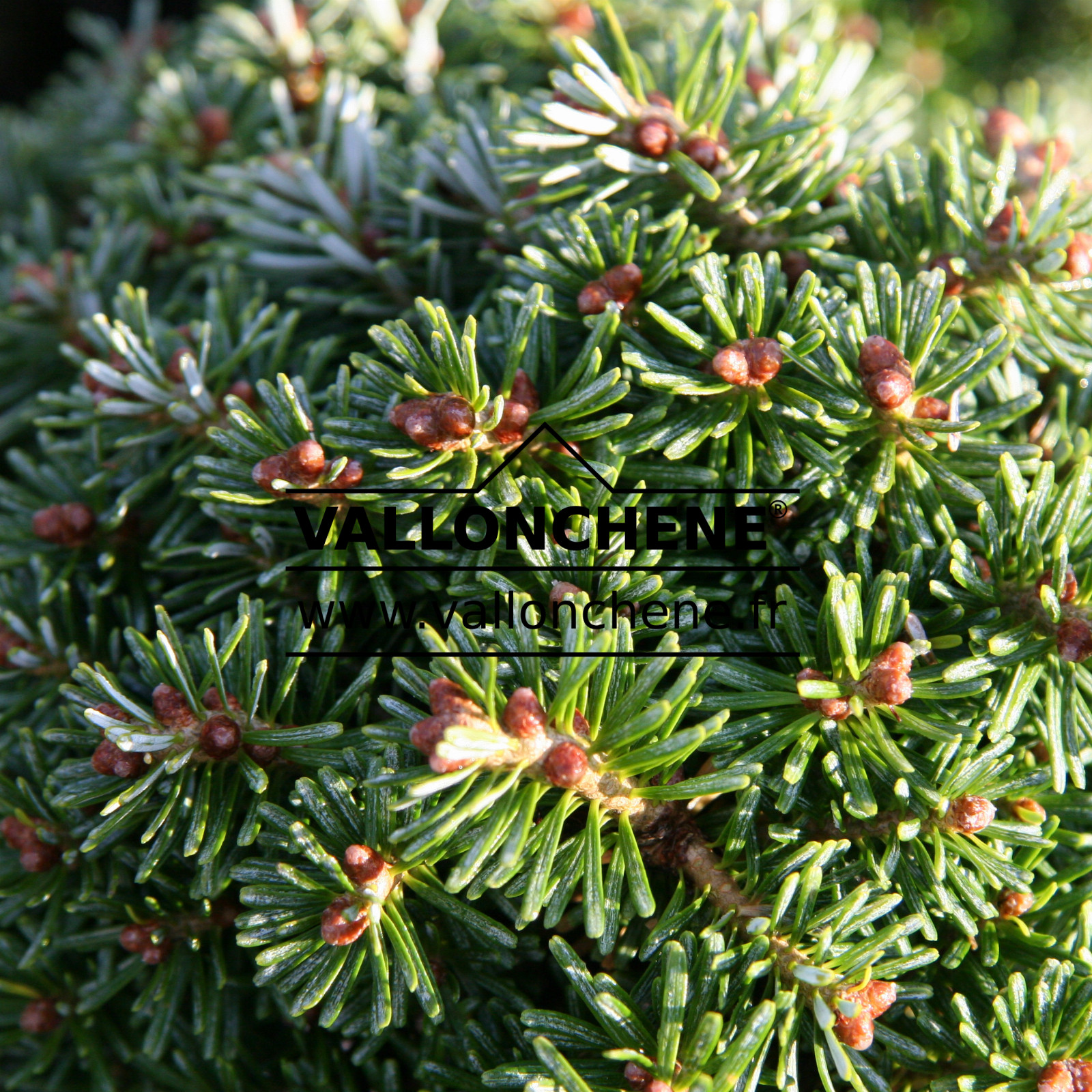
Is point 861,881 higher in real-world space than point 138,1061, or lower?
higher

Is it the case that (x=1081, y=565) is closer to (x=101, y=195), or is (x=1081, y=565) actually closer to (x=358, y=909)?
(x=358, y=909)

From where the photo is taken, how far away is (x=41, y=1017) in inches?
36.4

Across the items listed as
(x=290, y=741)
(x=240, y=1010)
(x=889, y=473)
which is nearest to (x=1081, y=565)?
(x=889, y=473)

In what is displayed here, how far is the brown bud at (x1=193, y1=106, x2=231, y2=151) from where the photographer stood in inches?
53.4

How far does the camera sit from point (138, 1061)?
0.91 metres

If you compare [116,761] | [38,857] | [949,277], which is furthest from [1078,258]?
[38,857]

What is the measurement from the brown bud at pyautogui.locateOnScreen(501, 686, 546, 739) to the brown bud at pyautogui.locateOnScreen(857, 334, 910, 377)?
40 centimetres

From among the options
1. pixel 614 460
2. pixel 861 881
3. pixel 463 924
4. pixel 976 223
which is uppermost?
pixel 976 223

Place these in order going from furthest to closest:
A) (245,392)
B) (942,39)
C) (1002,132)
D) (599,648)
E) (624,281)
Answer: (942,39), (1002,132), (245,392), (624,281), (599,648)

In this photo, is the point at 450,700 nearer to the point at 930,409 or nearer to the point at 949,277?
the point at 930,409

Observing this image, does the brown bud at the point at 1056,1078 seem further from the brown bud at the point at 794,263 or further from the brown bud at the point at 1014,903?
the brown bud at the point at 794,263

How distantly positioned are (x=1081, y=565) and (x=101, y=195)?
56.7 inches

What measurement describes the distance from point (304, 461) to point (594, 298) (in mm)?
295

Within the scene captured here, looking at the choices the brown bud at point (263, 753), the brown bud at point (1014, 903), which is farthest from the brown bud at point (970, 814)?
the brown bud at point (263, 753)
